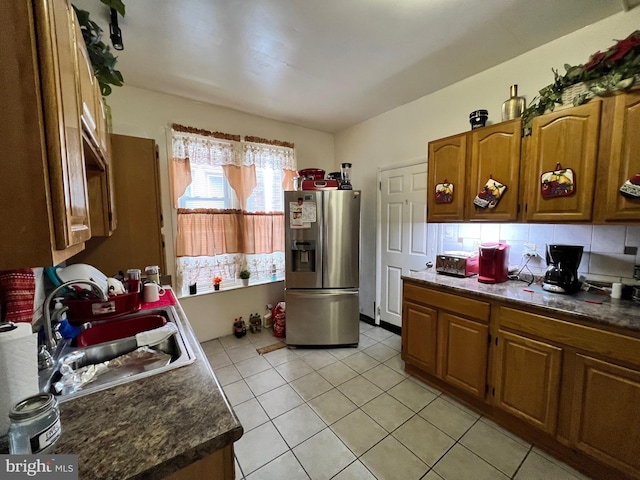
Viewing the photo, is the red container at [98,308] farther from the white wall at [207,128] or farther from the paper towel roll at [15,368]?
the white wall at [207,128]

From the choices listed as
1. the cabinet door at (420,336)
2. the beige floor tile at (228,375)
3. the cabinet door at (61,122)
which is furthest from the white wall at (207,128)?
the cabinet door at (61,122)

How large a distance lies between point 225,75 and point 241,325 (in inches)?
101

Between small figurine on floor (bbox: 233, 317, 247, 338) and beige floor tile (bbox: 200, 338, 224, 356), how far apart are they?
21 centimetres

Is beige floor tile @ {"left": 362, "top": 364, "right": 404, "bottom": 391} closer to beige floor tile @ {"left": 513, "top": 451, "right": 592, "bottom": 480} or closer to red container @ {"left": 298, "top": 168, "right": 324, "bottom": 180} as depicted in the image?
beige floor tile @ {"left": 513, "top": 451, "right": 592, "bottom": 480}

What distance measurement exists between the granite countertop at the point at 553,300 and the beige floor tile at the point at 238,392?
5.46 ft

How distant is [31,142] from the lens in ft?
1.59

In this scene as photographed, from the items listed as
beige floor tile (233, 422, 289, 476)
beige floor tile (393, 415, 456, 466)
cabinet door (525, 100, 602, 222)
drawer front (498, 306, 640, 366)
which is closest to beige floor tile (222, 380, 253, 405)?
beige floor tile (233, 422, 289, 476)

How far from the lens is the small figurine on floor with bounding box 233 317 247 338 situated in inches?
116

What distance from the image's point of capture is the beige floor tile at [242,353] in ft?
8.25

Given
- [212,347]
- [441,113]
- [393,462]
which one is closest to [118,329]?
[212,347]

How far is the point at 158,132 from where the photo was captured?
247 centimetres

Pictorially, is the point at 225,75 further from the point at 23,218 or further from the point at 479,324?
the point at 479,324

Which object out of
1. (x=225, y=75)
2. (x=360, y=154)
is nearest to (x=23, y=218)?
(x=225, y=75)

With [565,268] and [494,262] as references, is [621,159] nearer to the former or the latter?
[565,268]
